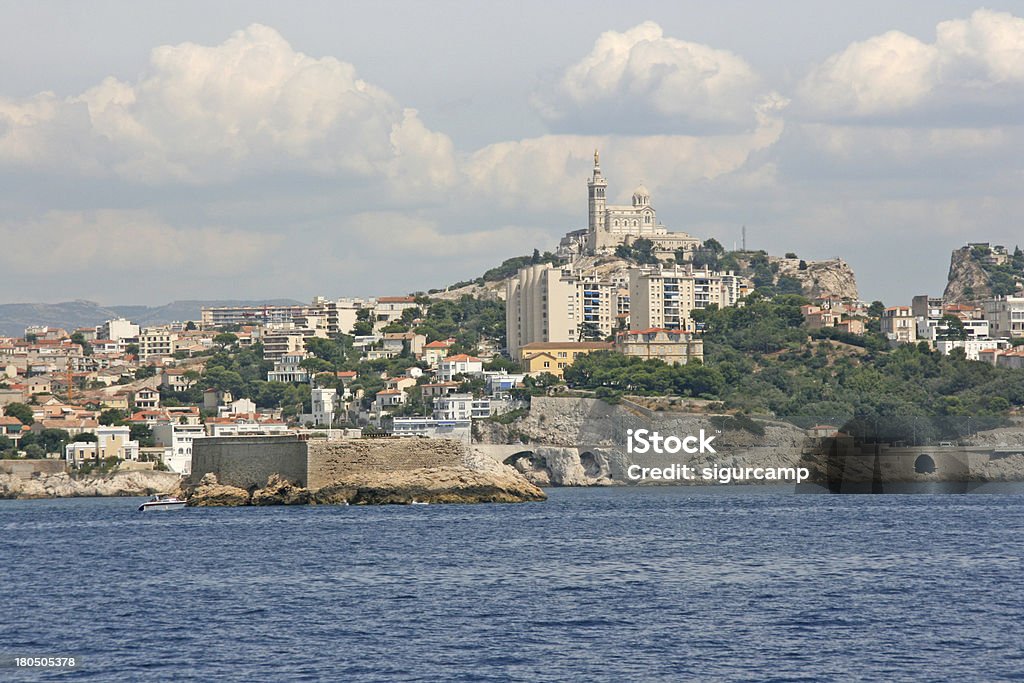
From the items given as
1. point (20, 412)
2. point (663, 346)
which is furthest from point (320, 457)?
point (663, 346)

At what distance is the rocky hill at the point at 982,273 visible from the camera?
609 ft

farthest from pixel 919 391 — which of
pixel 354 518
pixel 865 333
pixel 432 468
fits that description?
pixel 354 518

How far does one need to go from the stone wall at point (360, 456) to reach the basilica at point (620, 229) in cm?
12127

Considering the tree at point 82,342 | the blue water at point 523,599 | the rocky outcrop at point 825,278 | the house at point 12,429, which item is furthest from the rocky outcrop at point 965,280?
the blue water at point 523,599

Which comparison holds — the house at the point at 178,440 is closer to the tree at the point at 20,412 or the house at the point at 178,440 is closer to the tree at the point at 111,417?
the tree at the point at 111,417

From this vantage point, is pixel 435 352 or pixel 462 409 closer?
pixel 462 409

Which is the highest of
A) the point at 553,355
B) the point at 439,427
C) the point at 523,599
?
the point at 553,355

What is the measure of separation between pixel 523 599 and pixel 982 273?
167 meters

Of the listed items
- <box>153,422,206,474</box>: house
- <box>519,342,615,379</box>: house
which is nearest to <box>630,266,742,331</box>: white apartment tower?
<box>519,342,615,379</box>: house

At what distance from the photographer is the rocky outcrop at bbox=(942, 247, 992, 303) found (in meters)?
186

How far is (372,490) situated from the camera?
61.1 meters

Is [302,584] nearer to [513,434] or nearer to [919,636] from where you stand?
[919,636]

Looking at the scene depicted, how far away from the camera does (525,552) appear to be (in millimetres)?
40812

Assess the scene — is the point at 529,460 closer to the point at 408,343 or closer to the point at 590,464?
the point at 590,464
